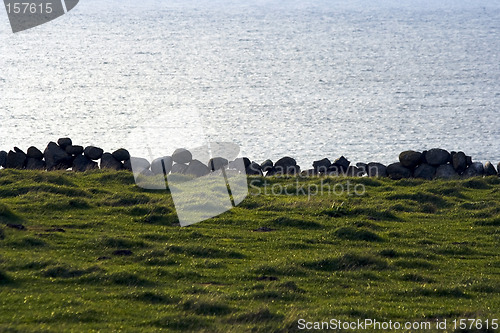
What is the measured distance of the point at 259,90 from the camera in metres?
87.8

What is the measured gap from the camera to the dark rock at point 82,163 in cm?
3215

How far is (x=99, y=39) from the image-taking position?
516 feet

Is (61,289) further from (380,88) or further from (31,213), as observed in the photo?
(380,88)

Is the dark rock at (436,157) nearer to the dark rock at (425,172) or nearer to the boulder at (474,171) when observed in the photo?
the dark rock at (425,172)

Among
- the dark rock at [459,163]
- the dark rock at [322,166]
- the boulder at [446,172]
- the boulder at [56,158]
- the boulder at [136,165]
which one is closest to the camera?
the boulder at [136,165]

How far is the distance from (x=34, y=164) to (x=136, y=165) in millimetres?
5028

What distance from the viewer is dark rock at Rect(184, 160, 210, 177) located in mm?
31516

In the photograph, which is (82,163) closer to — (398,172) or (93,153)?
(93,153)

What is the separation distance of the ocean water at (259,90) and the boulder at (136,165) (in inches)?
546

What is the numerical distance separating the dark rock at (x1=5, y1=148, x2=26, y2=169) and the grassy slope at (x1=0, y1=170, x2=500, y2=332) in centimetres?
521

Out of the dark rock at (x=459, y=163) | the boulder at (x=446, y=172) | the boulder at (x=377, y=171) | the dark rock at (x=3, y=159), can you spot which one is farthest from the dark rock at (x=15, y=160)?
the dark rock at (x=459, y=163)

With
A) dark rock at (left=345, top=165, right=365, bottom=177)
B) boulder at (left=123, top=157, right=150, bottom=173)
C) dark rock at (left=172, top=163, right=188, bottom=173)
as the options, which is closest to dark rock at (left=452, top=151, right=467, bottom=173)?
dark rock at (left=345, top=165, right=365, bottom=177)

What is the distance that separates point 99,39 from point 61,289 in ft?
490

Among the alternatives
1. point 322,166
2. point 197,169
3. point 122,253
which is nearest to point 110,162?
point 197,169
